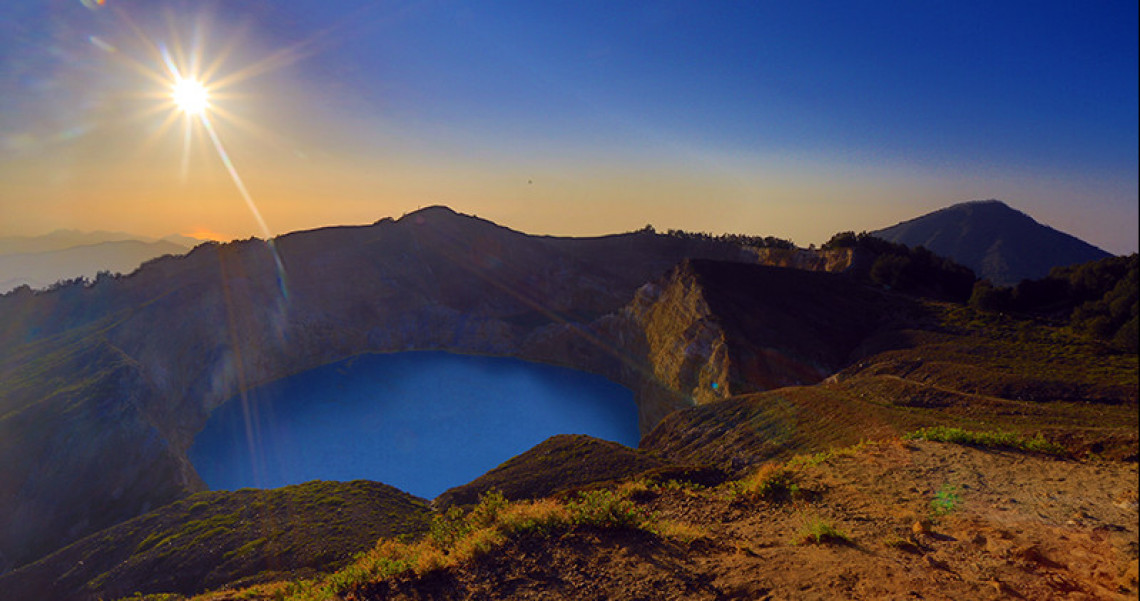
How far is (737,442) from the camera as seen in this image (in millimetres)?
18141

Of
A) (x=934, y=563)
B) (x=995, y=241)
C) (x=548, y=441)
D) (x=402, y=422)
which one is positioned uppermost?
(x=995, y=241)

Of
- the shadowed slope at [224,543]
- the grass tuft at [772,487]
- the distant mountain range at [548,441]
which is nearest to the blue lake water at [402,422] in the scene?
the distant mountain range at [548,441]

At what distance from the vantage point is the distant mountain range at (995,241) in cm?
6311

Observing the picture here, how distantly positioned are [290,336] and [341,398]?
14.2 m

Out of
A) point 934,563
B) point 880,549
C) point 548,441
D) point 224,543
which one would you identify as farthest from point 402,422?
point 934,563

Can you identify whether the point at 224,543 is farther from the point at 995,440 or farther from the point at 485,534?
the point at 995,440

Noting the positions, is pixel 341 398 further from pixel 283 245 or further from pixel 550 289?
pixel 550 289

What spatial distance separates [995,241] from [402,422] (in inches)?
3720

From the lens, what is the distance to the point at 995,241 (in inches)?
2968

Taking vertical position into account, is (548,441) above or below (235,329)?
below

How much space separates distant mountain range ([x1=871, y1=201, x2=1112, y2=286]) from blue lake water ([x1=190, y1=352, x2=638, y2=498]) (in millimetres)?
52009

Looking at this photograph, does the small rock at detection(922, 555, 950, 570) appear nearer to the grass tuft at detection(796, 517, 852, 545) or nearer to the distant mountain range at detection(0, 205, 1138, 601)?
the distant mountain range at detection(0, 205, 1138, 601)

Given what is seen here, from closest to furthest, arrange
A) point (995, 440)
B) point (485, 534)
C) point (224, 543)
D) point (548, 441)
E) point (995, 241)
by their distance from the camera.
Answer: point (485, 534)
point (995, 440)
point (224, 543)
point (548, 441)
point (995, 241)

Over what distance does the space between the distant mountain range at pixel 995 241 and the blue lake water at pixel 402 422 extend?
52.0 metres
